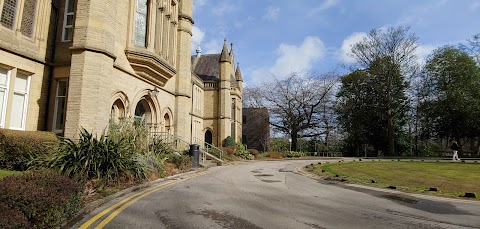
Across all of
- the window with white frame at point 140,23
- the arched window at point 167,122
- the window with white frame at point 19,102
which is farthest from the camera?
the arched window at point 167,122

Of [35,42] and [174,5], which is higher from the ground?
[174,5]

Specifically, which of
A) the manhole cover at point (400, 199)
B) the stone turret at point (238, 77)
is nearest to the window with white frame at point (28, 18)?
the manhole cover at point (400, 199)

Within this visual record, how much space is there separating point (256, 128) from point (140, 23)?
3659 centimetres

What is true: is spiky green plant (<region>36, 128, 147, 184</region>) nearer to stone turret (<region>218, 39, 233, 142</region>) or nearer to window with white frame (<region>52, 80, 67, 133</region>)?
window with white frame (<region>52, 80, 67, 133</region>)

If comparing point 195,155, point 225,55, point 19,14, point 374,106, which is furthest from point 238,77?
point 19,14

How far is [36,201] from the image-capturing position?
13.9 feet

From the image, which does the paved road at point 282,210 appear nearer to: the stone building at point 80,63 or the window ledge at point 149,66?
the stone building at point 80,63

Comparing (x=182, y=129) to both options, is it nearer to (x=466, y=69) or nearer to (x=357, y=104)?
(x=357, y=104)

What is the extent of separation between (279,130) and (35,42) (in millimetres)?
35252

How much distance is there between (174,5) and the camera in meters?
21.2

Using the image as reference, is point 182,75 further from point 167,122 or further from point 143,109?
point 143,109

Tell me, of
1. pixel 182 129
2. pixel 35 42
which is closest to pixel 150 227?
pixel 35 42

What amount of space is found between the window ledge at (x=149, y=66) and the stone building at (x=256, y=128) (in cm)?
2903

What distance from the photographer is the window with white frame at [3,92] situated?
1125cm
